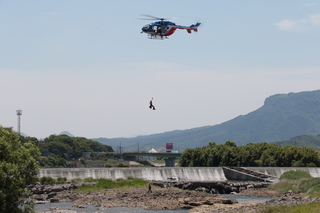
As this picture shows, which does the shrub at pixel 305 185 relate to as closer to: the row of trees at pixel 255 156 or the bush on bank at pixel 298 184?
the bush on bank at pixel 298 184

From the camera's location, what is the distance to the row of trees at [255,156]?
117 metres

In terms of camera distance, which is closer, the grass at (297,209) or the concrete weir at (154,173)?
the grass at (297,209)

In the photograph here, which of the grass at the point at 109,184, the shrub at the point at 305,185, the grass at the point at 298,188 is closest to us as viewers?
the grass at the point at 298,188

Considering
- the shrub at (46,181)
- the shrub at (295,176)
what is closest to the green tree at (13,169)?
the shrub at (46,181)

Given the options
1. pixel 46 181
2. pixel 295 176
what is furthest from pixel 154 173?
pixel 295 176

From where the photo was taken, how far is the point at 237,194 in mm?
78250

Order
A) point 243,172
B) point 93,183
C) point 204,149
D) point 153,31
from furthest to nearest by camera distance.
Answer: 1. point 204,149
2. point 243,172
3. point 93,183
4. point 153,31

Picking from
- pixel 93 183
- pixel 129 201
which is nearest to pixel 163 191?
pixel 129 201

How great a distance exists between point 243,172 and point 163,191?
106ft

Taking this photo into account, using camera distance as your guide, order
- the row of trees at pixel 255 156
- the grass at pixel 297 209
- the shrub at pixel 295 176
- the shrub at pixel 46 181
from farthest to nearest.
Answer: the row of trees at pixel 255 156, the shrub at pixel 295 176, the shrub at pixel 46 181, the grass at pixel 297 209

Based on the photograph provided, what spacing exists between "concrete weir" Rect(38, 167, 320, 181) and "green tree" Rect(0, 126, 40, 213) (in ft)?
133

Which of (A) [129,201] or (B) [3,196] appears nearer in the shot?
(B) [3,196]

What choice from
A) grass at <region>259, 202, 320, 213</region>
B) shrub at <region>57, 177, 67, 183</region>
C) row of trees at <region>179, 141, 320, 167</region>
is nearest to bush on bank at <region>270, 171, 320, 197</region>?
grass at <region>259, 202, 320, 213</region>

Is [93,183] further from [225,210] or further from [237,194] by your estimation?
[225,210]
